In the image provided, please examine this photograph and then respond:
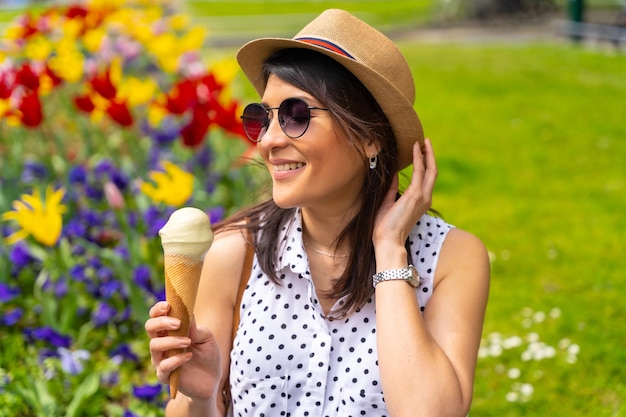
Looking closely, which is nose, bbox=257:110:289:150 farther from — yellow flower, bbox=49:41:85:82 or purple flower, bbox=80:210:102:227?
yellow flower, bbox=49:41:85:82

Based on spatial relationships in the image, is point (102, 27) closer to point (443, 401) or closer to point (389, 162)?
point (389, 162)

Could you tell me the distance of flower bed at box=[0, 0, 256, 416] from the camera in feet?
10.5

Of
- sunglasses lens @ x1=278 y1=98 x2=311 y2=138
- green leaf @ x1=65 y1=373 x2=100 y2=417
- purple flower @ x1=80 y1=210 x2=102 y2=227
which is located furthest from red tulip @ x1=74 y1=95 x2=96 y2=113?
sunglasses lens @ x1=278 y1=98 x2=311 y2=138

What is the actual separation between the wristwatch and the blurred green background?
63.3 inches

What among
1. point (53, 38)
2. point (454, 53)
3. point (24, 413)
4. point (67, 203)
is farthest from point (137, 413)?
point (454, 53)

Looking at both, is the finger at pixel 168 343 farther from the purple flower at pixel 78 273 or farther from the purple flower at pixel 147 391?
the purple flower at pixel 78 273

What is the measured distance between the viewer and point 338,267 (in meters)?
2.25

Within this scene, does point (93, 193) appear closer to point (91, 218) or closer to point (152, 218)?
point (91, 218)

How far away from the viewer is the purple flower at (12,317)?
11.8ft

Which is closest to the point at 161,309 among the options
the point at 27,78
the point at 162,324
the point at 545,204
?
the point at 162,324

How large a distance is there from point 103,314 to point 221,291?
162 centimetres

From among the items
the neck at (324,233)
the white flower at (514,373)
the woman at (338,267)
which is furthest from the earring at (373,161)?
the white flower at (514,373)

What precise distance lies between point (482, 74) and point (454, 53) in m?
2.22

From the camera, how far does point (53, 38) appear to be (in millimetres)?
7777
